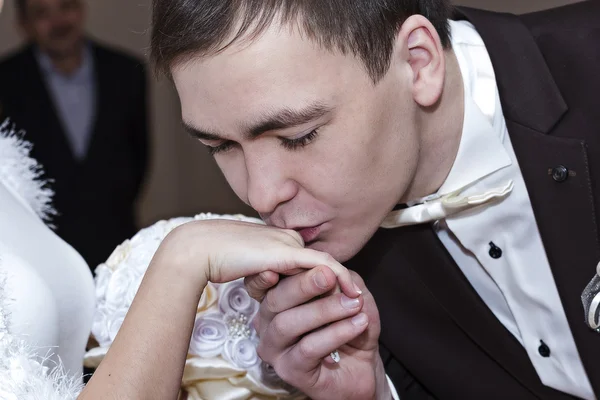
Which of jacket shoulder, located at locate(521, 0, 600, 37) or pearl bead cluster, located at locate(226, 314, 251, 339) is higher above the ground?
jacket shoulder, located at locate(521, 0, 600, 37)

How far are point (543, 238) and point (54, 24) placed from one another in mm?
3547

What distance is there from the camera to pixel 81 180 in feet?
15.2

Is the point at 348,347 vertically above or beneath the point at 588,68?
beneath

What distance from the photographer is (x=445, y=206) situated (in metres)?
1.77

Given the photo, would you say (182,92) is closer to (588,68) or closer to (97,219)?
(588,68)

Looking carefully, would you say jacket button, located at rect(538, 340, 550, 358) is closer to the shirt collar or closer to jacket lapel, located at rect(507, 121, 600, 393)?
jacket lapel, located at rect(507, 121, 600, 393)

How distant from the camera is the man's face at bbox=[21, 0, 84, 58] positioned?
4535 mm

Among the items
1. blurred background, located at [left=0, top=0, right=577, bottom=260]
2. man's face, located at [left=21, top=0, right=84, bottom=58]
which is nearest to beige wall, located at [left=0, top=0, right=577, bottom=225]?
blurred background, located at [left=0, top=0, right=577, bottom=260]

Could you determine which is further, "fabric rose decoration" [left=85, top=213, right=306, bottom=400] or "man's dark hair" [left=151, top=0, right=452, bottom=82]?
"fabric rose decoration" [left=85, top=213, right=306, bottom=400]

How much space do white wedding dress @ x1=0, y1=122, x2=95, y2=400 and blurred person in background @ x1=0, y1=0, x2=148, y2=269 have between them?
280 centimetres

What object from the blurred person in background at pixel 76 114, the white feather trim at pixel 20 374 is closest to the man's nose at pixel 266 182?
the white feather trim at pixel 20 374

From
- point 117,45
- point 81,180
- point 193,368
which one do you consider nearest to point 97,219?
point 81,180

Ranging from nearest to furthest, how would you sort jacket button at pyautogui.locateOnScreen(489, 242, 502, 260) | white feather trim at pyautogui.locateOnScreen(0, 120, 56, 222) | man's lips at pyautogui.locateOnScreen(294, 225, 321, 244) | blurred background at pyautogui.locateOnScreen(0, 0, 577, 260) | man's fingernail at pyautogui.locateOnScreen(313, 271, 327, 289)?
man's fingernail at pyautogui.locateOnScreen(313, 271, 327, 289)
man's lips at pyautogui.locateOnScreen(294, 225, 321, 244)
white feather trim at pyautogui.locateOnScreen(0, 120, 56, 222)
jacket button at pyautogui.locateOnScreen(489, 242, 502, 260)
blurred background at pyautogui.locateOnScreen(0, 0, 577, 260)

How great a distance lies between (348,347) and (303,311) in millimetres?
192
